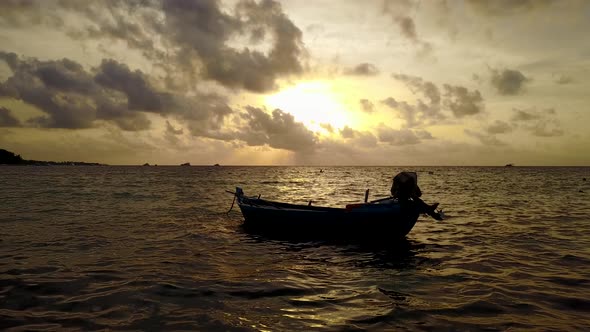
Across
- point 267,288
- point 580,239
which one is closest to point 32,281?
point 267,288

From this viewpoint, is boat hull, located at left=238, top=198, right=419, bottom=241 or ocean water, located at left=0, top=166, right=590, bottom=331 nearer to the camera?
ocean water, located at left=0, top=166, right=590, bottom=331

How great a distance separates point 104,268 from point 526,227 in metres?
21.5

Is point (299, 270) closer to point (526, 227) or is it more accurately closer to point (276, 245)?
point (276, 245)

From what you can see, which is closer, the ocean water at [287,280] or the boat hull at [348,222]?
the ocean water at [287,280]

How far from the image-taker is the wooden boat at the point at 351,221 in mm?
16248

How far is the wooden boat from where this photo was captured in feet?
53.3

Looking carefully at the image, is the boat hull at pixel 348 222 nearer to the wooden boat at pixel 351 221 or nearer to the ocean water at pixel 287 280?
the wooden boat at pixel 351 221

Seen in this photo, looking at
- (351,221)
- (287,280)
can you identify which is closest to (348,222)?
(351,221)

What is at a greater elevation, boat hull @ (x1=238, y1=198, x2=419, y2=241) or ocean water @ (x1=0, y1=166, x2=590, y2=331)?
boat hull @ (x1=238, y1=198, x2=419, y2=241)

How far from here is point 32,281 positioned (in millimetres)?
10422

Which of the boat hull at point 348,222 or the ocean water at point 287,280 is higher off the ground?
the boat hull at point 348,222

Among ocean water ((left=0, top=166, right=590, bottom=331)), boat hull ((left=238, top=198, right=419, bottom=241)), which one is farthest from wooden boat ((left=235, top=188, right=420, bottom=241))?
ocean water ((left=0, top=166, right=590, bottom=331))

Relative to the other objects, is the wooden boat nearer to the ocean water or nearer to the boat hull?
the boat hull

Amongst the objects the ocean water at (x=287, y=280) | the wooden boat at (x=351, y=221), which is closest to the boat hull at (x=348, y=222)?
the wooden boat at (x=351, y=221)
